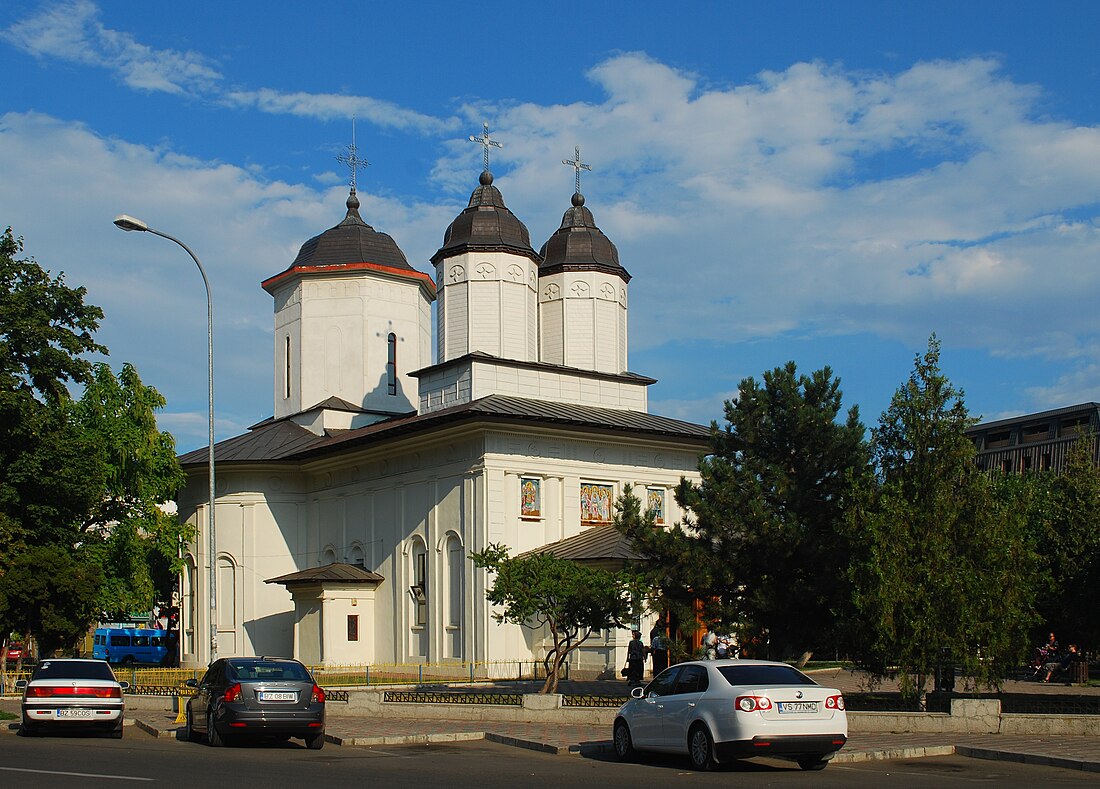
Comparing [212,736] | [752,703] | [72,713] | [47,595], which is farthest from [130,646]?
[752,703]

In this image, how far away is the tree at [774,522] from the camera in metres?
22.1

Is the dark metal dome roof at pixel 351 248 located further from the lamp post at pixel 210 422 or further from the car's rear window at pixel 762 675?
the car's rear window at pixel 762 675

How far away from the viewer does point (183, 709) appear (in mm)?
22750

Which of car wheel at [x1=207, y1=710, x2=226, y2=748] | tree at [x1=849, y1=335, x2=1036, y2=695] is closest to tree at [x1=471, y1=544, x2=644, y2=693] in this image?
tree at [x1=849, y1=335, x2=1036, y2=695]

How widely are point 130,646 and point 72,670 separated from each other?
37182 millimetres

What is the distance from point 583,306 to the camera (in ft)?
137

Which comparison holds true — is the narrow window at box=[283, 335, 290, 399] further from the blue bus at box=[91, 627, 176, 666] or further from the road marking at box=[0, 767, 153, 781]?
the road marking at box=[0, 767, 153, 781]

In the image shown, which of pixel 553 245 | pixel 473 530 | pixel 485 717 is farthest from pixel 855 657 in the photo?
pixel 553 245

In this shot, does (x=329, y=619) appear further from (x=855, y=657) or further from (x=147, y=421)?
(x=855, y=657)

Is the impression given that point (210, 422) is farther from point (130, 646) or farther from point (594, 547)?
point (130, 646)

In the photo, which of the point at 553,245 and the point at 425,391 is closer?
the point at 425,391

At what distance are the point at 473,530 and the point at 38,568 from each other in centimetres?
1123

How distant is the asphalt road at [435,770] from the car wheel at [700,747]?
139mm

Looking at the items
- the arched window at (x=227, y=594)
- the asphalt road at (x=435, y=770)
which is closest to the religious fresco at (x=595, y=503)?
the arched window at (x=227, y=594)
